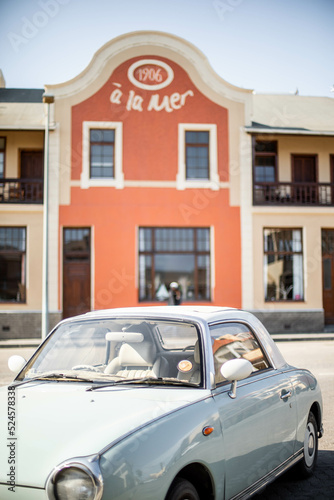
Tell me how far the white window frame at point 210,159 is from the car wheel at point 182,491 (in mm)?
19378

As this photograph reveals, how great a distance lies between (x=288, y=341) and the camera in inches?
780

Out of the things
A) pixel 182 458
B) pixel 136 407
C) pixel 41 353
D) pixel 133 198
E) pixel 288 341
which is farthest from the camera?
pixel 133 198

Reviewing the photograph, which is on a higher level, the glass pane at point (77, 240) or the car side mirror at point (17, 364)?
→ the glass pane at point (77, 240)

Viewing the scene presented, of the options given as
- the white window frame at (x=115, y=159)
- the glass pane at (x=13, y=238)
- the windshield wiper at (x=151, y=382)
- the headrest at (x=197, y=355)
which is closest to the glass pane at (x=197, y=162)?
the white window frame at (x=115, y=159)

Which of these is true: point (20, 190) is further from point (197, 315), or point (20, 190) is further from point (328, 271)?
point (197, 315)

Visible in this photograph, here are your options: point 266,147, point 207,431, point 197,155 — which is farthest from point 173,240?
point 207,431

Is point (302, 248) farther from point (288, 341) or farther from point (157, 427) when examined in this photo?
point (157, 427)

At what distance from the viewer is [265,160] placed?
23844mm

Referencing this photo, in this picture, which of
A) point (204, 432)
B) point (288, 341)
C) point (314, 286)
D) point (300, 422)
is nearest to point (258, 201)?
point (314, 286)

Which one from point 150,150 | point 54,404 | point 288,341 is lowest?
point 288,341

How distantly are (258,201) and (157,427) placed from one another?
2016 cm

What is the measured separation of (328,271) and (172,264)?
6548mm

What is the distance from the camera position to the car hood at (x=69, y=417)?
2.91m

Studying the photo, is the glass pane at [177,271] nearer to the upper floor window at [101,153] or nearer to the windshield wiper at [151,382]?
the upper floor window at [101,153]
